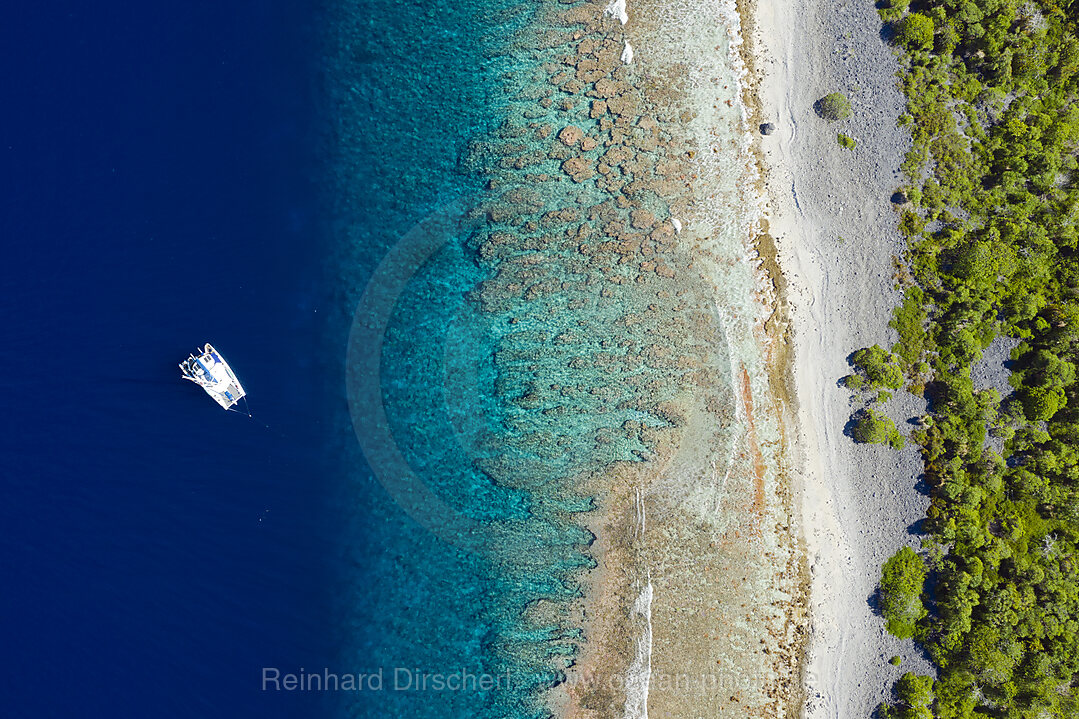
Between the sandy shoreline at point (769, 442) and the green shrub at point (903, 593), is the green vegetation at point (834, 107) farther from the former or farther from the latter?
the green shrub at point (903, 593)

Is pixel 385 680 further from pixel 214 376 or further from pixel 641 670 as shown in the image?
pixel 214 376

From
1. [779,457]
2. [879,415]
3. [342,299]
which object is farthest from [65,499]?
[879,415]

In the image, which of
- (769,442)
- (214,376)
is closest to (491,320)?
(214,376)

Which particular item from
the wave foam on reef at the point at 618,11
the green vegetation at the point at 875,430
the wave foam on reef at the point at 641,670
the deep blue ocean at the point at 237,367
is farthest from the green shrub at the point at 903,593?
the wave foam on reef at the point at 618,11

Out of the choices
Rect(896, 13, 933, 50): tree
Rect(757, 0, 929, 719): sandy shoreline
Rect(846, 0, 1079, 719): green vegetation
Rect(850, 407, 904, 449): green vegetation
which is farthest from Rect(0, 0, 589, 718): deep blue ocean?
Rect(896, 13, 933, 50): tree

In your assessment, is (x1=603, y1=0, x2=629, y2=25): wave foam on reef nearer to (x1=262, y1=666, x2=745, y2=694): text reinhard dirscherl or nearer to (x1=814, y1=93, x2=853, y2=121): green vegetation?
(x1=814, y1=93, x2=853, y2=121): green vegetation

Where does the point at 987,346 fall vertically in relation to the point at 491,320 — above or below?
below

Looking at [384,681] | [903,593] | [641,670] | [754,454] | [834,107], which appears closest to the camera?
[641,670]

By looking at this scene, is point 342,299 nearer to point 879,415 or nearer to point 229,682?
point 229,682
